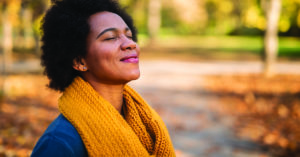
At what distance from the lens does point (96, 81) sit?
1.82m

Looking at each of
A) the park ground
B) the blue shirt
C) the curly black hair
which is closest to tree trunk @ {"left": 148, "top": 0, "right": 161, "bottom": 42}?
the park ground

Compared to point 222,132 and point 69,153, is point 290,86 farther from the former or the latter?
point 69,153

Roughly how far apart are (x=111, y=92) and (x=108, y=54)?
0.75ft

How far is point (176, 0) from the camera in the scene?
4194 centimetres

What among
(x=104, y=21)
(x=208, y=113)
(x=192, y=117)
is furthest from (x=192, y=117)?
(x=104, y=21)

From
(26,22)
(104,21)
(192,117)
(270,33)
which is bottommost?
(192,117)

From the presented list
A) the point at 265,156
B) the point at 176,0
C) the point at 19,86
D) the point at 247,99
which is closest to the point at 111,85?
the point at 265,156

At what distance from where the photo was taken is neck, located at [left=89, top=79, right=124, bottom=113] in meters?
1.82

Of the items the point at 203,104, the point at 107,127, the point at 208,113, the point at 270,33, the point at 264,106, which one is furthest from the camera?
the point at 270,33

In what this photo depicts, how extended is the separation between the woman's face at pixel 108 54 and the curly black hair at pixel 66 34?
5 cm

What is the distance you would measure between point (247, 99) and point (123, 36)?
7595mm

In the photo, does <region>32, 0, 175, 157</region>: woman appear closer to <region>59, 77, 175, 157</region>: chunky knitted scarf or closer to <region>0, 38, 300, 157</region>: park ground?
<region>59, 77, 175, 157</region>: chunky knitted scarf

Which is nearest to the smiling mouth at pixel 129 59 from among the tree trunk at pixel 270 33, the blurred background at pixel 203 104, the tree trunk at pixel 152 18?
the blurred background at pixel 203 104

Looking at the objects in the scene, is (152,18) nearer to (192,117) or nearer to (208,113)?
(208,113)
